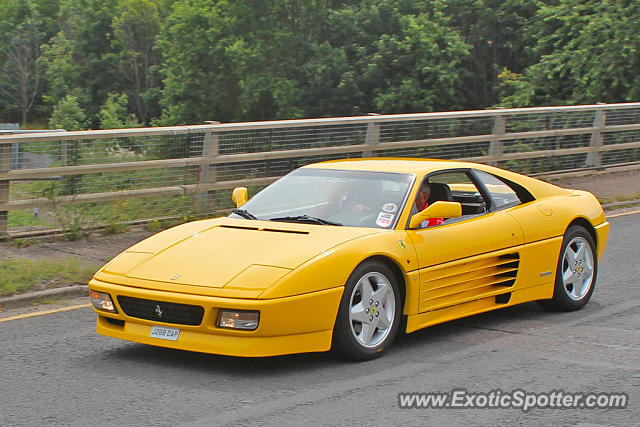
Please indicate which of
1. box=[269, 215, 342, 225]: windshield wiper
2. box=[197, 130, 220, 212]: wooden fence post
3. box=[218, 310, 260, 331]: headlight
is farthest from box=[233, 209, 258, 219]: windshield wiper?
box=[197, 130, 220, 212]: wooden fence post

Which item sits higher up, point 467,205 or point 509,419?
point 467,205

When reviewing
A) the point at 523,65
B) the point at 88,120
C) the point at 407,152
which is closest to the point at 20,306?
the point at 407,152

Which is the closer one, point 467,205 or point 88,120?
point 467,205

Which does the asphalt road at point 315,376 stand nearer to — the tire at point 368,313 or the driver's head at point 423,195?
the tire at point 368,313

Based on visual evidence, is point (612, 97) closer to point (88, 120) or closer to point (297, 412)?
point (297, 412)

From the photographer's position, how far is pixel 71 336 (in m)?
7.06

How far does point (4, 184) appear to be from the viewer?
1045 cm

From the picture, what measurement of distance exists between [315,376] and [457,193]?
9.14ft

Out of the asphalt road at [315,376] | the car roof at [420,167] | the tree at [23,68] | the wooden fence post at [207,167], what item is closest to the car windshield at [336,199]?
the car roof at [420,167]

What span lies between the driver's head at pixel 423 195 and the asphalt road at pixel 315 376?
936 millimetres

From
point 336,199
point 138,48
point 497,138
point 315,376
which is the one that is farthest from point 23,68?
point 315,376

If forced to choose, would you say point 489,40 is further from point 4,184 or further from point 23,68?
point 23,68

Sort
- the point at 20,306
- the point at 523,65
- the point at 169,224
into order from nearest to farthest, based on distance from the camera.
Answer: the point at 20,306
the point at 169,224
the point at 523,65

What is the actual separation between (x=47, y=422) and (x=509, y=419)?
2.40 meters
